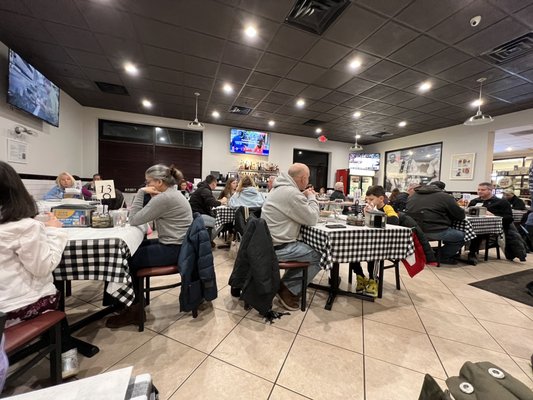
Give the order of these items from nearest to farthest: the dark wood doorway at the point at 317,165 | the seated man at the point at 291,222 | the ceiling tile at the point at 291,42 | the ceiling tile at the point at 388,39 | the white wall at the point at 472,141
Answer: the seated man at the point at 291,222
the ceiling tile at the point at 388,39
the ceiling tile at the point at 291,42
the white wall at the point at 472,141
the dark wood doorway at the point at 317,165

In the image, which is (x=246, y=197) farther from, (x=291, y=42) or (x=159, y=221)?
(x=291, y=42)

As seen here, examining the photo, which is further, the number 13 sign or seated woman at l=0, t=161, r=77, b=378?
the number 13 sign

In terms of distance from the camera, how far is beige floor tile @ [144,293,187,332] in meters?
1.92

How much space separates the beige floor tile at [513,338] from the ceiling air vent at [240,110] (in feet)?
19.8

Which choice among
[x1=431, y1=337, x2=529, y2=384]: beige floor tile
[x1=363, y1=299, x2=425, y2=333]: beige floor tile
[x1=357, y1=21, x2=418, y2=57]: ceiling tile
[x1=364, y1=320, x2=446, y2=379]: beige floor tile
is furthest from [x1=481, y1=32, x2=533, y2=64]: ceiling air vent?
[x1=364, y1=320, x2=446, y2=379]: beige floor tile

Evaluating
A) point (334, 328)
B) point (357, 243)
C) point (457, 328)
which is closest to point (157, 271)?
point (334, 328)

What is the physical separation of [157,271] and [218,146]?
6.47 metres

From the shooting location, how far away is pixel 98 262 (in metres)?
1.46

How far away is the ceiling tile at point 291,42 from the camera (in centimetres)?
308

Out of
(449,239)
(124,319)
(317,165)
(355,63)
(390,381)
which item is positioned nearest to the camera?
(390,381)

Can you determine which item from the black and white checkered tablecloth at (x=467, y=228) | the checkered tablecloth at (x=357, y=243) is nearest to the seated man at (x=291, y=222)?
the checkered tablecloth at (x=357, y=243)

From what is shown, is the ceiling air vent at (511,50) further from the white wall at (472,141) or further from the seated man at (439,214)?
the white wall at (472,141)

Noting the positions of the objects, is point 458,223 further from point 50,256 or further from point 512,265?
point 50,256

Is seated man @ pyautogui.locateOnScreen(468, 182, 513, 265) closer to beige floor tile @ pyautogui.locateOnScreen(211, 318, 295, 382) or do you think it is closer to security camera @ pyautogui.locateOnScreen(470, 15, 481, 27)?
security camera @ pyautogui.locateOnScreen(470, 15, 481, 27)
